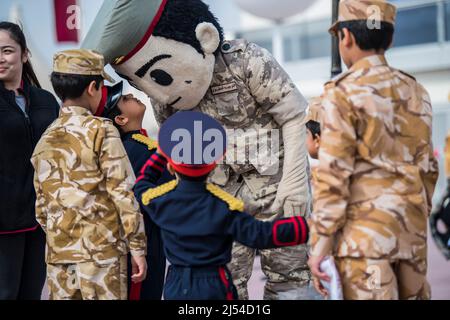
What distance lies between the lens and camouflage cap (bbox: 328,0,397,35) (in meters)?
3.21

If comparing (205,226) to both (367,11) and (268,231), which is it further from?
(367,11)

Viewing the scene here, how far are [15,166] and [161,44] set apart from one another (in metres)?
0.95

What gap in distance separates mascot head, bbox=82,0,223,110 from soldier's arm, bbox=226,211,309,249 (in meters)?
1.04

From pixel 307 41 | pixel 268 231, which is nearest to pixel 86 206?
pixel 268 231

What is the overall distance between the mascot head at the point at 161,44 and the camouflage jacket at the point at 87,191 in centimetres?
46

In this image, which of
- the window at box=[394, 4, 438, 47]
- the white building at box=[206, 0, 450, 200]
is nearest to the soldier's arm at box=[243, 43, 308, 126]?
the white building at box=[206, 0, 450, 200]

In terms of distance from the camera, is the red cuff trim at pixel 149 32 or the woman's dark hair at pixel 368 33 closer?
the woman's dark hair at pixel 368 33

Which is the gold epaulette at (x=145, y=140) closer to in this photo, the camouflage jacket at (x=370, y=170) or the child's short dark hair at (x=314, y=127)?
the child's short dark hair at (x=314, y=127)

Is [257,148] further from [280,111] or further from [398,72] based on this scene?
[398,72]

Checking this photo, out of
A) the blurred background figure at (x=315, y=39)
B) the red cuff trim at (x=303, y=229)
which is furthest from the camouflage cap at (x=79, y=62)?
the blurred background figure at (x=315, y=39)

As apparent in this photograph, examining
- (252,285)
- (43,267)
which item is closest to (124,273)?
(43,267)

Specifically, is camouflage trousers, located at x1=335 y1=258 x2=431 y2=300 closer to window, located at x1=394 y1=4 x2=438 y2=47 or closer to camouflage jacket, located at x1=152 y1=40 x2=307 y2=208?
camouflage jacket, located at x1=152 y1=40 x2=307 y2=208

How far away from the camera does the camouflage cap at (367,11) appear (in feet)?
10.5

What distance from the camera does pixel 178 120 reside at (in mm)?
3352
